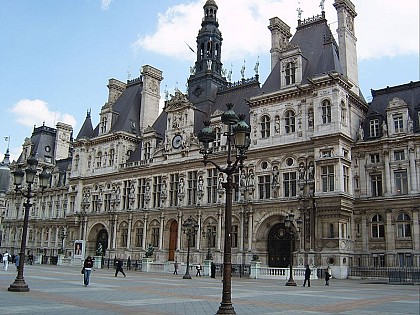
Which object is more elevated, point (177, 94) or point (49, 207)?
point (177, 94)

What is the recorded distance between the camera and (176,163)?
55.1m

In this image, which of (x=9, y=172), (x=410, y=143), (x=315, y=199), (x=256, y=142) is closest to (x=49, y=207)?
(x=9, y=172)

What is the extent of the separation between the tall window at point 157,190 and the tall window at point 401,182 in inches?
1059

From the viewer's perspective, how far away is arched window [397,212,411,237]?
3975 centimetres

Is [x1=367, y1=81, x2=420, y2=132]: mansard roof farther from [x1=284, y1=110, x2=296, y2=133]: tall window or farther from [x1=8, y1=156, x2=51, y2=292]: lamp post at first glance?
[x1=8, y1=156, x2=51, y2=292]: lamp post

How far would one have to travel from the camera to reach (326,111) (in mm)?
42781

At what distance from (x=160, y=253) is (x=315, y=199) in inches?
827

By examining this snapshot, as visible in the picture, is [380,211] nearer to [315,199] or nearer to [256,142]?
[315,199]

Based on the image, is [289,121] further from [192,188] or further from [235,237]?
[192,188]

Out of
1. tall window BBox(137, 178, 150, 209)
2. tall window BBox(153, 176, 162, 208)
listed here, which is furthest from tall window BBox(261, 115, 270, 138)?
tall window BBox(137, 178, 150, 209)

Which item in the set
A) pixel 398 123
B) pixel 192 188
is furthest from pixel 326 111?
pixel 192 188

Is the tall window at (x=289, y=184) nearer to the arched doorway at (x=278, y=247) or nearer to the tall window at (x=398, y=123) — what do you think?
the arched doorway at (x=278, y=247)

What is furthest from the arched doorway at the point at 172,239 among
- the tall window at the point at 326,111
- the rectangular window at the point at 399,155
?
the rectangular window at the point at 399,155

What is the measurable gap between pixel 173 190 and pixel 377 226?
2347 cm
